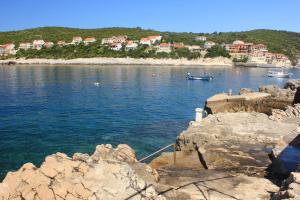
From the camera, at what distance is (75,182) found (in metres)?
9.12

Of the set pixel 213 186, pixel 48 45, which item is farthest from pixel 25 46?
pixel 213 186

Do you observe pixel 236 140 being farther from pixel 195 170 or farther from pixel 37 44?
pixel 37 44

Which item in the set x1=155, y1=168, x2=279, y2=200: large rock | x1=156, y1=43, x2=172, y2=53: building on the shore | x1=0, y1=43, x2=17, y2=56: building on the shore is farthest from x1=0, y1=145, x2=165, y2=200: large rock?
x1=0, y1=43, x2=17, y2=56: building on the shore

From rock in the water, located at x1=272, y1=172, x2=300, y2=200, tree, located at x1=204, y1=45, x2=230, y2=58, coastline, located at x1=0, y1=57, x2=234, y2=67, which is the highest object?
tree, located at x1=204, y1=45, x2=230, y2=58

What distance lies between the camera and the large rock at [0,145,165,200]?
886 centimetres

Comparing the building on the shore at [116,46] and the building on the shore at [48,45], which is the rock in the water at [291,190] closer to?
the building on the shore at [116,46]

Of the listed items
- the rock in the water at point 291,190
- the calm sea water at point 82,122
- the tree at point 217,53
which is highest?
the tree at point 217,53

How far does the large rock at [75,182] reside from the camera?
8.86 meters

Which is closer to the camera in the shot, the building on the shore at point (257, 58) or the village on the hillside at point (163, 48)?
the building on the shore at point (257, 58)

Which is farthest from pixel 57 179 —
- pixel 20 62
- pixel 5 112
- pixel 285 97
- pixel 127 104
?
pixel 20 62

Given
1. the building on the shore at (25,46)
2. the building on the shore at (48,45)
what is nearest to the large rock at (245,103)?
the building on the shore at (48,45)

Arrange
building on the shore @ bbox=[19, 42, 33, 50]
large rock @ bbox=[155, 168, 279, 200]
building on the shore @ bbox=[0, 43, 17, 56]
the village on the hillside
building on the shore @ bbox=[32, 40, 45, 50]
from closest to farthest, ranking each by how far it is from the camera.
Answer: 1. large rock @ bbox=[155, 168, 279, 200]
2. the village on the hillside
3. building on the shore @ bbox=[0, 43, 17, 56]
4. building on the shore @ bbox=[32, 40, 45, 50]
5. building on the shore @ bbox=[19, 42, 33, 50]

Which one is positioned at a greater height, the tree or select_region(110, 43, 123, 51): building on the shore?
select_region(110, 43, 123, 51): building on the shore

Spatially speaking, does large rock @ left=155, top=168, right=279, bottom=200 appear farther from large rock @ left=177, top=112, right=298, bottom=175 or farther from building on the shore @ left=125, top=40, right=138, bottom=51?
building on the shore @ left=125, top=40, right=138, bottom=51
